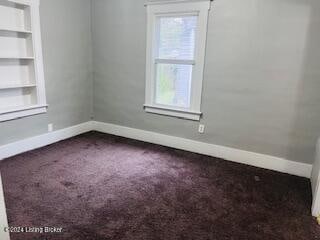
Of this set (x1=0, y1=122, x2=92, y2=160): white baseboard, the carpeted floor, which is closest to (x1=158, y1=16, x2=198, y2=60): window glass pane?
the carpeted floor

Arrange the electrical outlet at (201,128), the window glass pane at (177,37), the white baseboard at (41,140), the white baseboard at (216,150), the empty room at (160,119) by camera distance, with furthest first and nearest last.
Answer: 1. the electrical outlet at (201,128)
2. the window glass pane at (177,37)
3. the white baseboard at (41,140)
4. the white baseboard at (216,150)
5. the empty room at (160,119)

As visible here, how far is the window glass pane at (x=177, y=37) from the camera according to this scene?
3.42m

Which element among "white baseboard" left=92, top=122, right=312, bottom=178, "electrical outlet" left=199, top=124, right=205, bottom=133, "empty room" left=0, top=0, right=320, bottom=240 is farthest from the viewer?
"electrical outlet" left=199, top=124, right=205, bottom=133

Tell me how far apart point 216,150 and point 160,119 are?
966mm

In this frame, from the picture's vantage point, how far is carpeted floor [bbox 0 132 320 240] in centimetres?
202

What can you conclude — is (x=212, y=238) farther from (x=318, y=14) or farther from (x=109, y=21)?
(x=109, y=21)

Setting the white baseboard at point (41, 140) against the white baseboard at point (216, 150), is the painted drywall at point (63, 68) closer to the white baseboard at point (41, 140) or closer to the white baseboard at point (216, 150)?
the white baseboard at point (41, 140)

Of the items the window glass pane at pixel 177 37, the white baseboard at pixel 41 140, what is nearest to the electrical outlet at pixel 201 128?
the window glass pane at pixel 177 37

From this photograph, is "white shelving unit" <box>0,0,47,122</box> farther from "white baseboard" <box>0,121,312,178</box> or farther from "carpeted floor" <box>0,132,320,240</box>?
"carpeted floor" <box>0,132,320,240</box>

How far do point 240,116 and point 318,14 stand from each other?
1.39 metres

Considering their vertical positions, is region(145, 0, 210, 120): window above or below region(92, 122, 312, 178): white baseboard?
above

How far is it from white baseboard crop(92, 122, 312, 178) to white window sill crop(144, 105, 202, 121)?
1.13ft

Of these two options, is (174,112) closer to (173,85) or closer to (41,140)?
(173,85)

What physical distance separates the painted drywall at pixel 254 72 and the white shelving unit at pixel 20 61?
1175 mm
